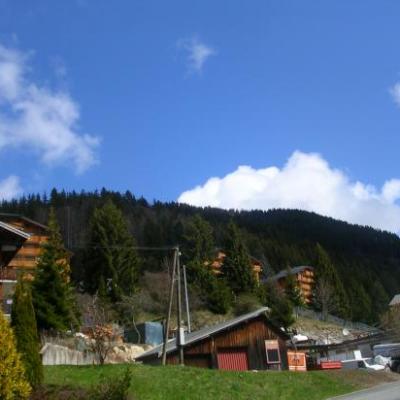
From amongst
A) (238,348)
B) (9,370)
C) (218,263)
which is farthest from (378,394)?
(218,263)

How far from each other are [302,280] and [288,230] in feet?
179

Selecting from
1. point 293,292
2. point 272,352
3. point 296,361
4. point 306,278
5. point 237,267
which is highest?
point 306,278

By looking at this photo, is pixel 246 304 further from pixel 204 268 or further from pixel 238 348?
pixel 238 348

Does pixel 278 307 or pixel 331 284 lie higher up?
pixel 331 284

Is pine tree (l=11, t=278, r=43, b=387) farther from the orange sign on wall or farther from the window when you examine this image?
the orange sign on wall

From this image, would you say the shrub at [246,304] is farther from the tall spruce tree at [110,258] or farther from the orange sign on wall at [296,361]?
the orange sign on wall at [296,361]

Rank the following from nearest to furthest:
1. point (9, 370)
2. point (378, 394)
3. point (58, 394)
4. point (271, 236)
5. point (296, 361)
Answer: point (9, 370) < point (58, 394) < point (378, 394) < point (296, 361) < point (271, 236)

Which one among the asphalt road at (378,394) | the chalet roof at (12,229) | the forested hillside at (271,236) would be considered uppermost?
the forested hillside at (271,236)

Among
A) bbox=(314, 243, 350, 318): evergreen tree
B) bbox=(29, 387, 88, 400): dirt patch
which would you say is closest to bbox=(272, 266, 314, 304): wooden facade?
bbox=(314, 243, 350, 318): evergreen tree

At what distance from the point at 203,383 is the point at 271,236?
12077 cm

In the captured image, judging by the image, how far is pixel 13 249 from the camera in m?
26.9

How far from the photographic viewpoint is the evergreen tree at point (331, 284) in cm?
9619

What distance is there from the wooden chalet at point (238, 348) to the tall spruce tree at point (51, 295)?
8.67 meters

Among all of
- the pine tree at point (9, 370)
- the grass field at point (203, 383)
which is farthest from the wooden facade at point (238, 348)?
the pine tree at point (9, 370)
